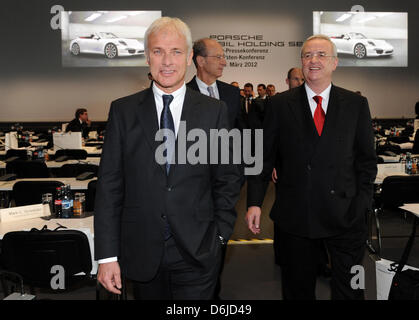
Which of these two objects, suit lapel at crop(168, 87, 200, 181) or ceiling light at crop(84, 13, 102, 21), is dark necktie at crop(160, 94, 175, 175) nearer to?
suit lapel at crop(168, 87, 200, 181)

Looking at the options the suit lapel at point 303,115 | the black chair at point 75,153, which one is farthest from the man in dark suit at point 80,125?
the suit lapel at point 303,115

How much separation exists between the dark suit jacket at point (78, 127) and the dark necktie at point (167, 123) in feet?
27.7

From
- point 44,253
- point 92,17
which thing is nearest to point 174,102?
point 44,253

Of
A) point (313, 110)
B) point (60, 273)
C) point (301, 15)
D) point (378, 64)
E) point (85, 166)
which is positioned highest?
point (301, 15)

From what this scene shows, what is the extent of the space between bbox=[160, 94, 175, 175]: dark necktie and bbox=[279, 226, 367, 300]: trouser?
1.06 m

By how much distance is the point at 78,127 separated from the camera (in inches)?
409

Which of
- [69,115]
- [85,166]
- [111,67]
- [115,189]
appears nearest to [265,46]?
[111,67]

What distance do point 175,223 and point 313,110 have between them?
1179 millimetres

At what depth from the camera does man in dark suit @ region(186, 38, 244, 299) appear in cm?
421

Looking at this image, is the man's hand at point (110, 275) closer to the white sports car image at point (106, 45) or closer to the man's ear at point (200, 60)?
the man's ear at point (200, 60)
